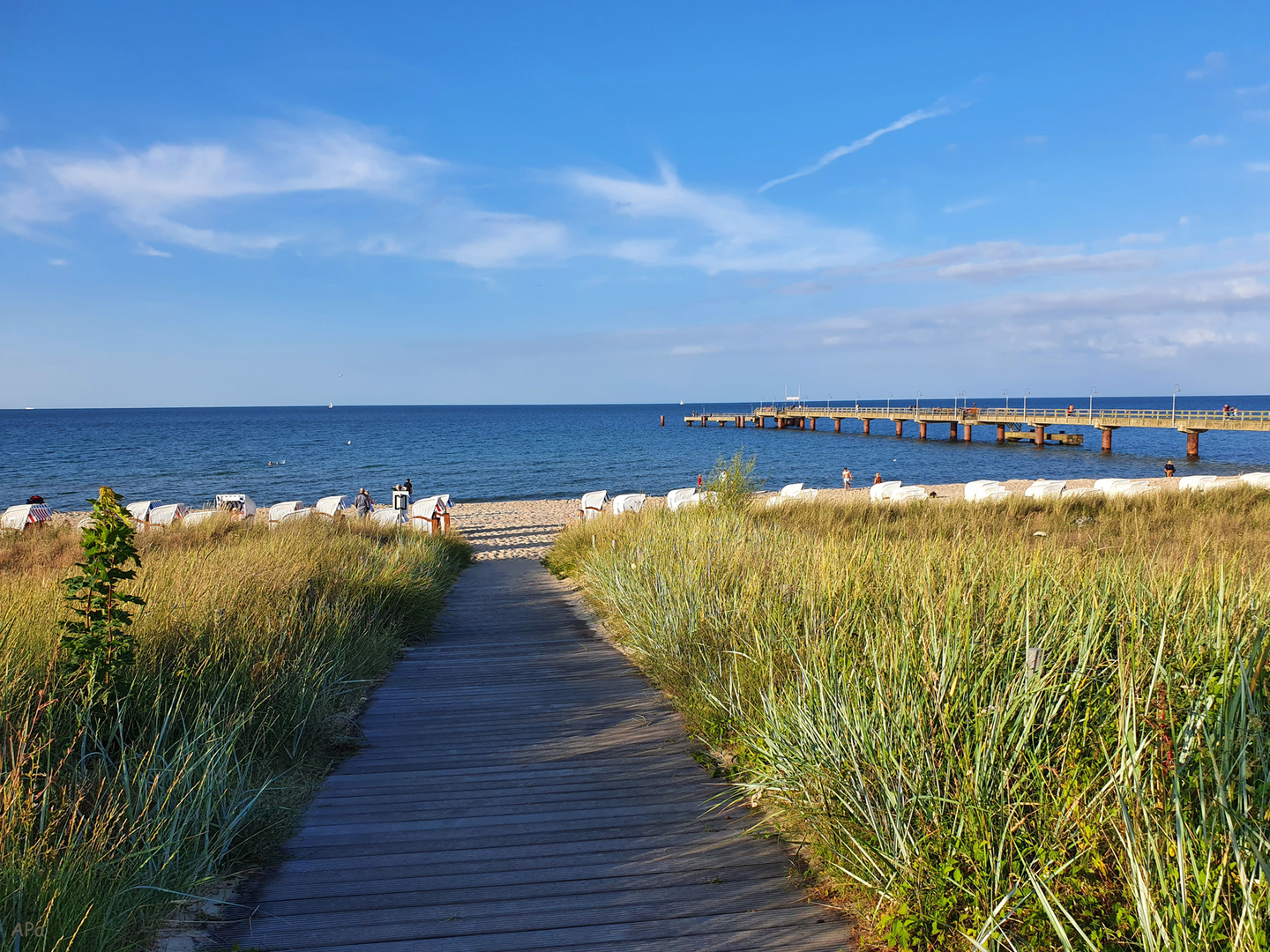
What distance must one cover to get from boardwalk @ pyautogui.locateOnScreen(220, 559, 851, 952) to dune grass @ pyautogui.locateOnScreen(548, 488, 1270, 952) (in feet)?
0.89

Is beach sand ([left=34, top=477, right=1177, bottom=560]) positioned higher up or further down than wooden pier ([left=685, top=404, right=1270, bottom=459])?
further down

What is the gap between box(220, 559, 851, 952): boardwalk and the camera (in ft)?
7.43

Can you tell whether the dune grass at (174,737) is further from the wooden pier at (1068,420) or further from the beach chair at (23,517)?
the wooden pier at (1068,420)

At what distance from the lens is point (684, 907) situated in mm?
2383

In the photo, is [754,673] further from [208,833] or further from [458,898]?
[208,833]

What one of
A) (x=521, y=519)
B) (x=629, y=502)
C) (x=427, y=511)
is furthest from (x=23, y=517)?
(x=629, y=502)

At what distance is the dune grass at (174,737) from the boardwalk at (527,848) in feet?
0.78

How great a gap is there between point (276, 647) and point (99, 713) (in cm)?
103

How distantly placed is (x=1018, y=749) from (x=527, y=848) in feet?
5.60

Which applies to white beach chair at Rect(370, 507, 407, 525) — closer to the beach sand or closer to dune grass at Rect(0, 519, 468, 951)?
the beach sand

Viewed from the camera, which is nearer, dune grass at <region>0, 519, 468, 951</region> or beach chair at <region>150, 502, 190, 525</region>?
dune grass at <region>0, 519, 468, 951</region>

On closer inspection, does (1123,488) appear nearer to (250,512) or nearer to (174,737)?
(174,737)

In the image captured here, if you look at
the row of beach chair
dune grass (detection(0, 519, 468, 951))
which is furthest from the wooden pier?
dune grass (detection(0, 519, 468, 951))

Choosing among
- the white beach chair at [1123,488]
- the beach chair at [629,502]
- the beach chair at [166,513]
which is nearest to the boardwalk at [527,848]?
the beach chair at [629,502]
